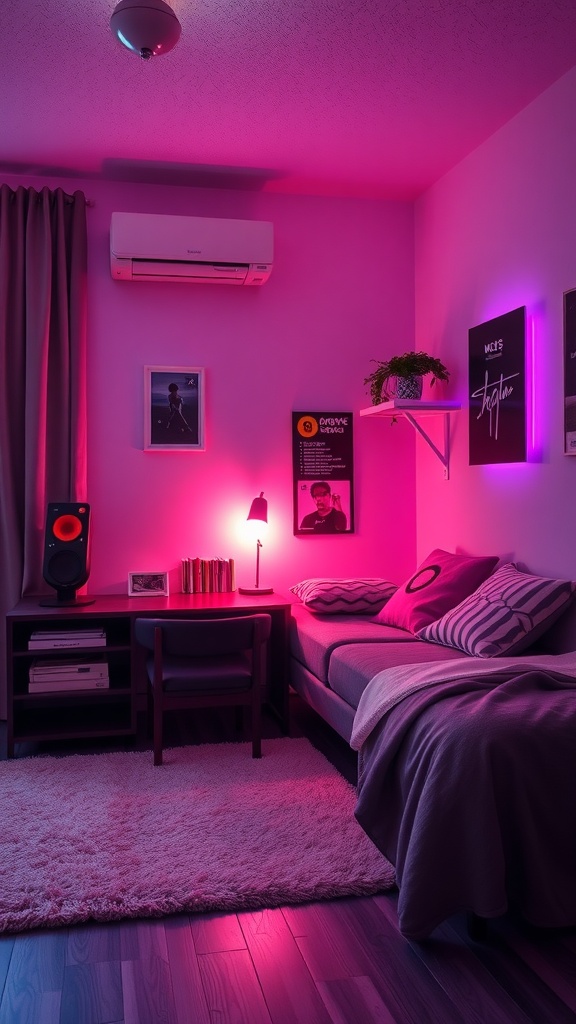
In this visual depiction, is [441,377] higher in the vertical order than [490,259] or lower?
lower

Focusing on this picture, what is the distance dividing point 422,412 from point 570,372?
108cm

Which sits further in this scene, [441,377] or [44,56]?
[441,377]

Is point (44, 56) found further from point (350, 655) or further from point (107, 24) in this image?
point (350, 655)

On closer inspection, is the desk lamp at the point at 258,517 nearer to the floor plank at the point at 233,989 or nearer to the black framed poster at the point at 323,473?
the black framed poster at the point at 323,473

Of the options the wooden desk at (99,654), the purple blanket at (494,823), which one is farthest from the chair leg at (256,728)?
the purple blanket at (494,823)

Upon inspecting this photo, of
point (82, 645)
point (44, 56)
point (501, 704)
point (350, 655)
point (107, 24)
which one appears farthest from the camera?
point (82, 645)

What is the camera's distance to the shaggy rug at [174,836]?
92.7 inches

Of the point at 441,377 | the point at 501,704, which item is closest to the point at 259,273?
the point at 441,377

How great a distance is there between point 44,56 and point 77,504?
1.84m

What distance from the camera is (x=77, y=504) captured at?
154 inches

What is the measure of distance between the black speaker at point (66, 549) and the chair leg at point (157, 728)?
2.27 ft

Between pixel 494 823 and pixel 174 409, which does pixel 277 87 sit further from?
pixel 494 823

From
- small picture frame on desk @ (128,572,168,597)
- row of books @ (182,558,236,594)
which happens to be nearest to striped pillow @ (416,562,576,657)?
row of books @ (182,558,236,594)
